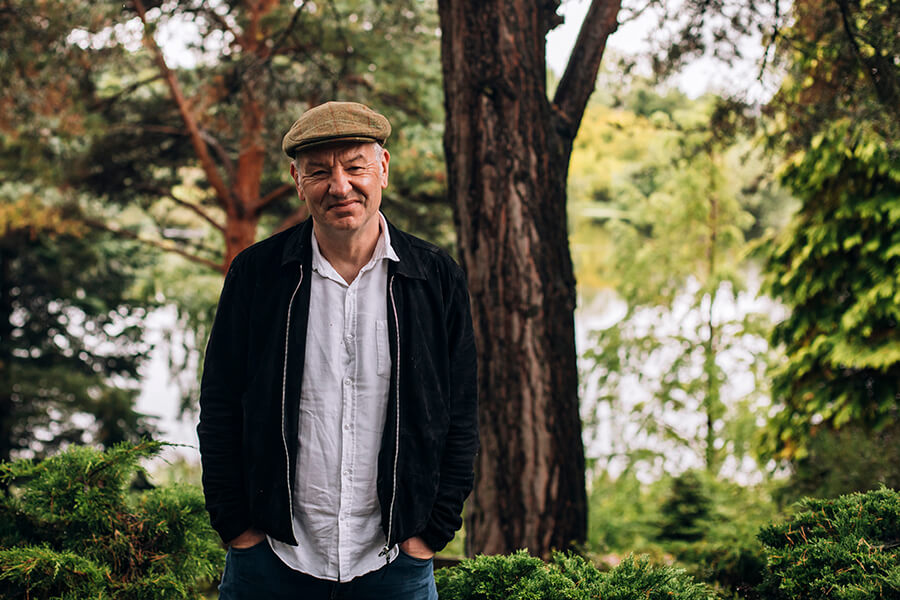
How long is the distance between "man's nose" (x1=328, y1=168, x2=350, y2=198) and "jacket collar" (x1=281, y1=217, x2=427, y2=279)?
0.70ft

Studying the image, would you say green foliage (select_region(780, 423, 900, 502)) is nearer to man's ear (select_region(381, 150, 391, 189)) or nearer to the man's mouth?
man's ear (select_region(381, 150, 391, 189))

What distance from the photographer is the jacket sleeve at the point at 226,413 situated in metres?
2.15

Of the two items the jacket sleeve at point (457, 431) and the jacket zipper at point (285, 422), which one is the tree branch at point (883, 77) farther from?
the jacket zipper at point (285, 422)

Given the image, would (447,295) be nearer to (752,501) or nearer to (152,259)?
(752,501)

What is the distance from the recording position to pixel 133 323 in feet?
44.9

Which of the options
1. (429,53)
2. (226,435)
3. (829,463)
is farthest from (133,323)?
(226,435)

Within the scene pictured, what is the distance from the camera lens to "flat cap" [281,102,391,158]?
2.06 metres

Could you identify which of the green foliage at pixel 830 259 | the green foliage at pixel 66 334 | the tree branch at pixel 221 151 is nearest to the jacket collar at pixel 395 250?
the green foliage at pixel 830 259

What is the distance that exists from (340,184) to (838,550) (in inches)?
75.0

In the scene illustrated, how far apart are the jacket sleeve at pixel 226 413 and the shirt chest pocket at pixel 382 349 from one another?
382 millimetres

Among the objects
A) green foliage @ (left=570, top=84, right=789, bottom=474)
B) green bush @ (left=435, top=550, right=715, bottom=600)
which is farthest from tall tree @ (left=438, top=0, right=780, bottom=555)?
green foliage @ (left=570, top=84, right=789, bottom=474)

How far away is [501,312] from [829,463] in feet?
9.40

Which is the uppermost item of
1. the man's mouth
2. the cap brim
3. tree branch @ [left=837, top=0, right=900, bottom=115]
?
tree branch @ [left=837, top=0, right=900, bottom=115]

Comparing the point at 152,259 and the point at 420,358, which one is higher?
the point at 152,259
